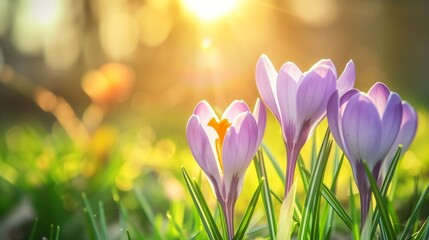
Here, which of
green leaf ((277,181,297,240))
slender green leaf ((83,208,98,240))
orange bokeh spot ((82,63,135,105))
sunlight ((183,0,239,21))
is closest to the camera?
green leaf ((277,181,297,240))

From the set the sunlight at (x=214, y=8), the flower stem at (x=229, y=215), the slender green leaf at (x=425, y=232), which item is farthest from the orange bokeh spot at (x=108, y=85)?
the sunlight at (x=214, y=8)

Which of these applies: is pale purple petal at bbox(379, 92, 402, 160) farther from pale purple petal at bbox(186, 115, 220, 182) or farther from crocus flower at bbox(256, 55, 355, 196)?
pale purple petal at bbox(186, 115, 220, 182)

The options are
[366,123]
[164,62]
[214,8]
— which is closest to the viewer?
[366,123]

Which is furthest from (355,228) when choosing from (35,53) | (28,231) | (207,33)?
(35,53)

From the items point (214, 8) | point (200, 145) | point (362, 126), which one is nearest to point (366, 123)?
point (362, 126)

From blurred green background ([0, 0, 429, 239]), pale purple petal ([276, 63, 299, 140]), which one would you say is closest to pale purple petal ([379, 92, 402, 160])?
pale purple petal ([276, 63, 299, 140])

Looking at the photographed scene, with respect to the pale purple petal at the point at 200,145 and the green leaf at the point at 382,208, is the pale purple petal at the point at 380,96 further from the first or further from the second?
the pale purple petal at the point at 200,145

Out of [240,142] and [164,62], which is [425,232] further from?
[164,62]
